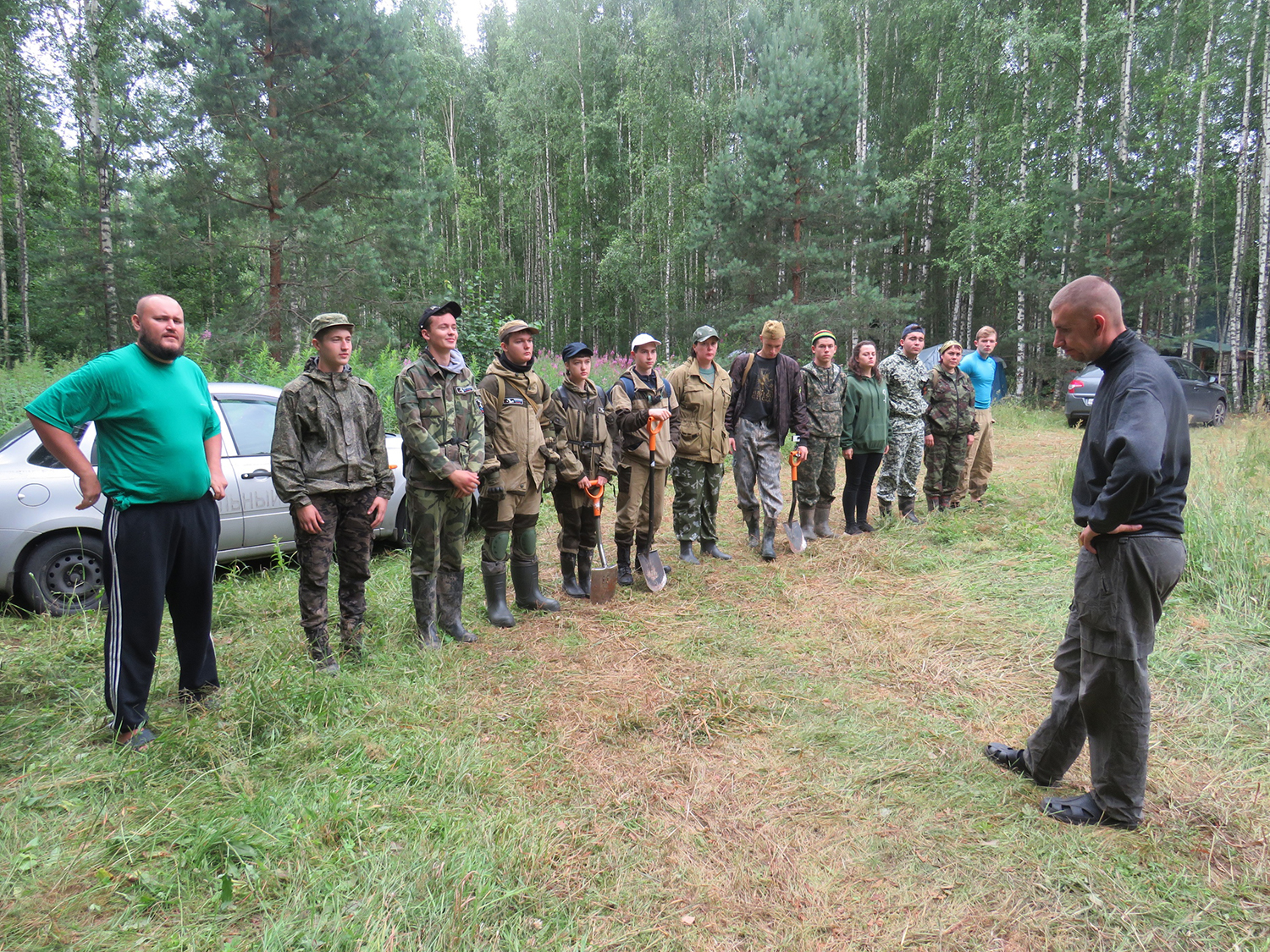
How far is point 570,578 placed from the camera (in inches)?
227

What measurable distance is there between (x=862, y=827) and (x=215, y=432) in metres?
3.51

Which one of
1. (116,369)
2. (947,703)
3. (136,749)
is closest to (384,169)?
(116,369)

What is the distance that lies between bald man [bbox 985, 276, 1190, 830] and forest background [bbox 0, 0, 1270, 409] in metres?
10.00

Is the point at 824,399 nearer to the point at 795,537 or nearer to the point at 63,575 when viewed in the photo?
the point at 795,537

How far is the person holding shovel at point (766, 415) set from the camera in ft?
21.8

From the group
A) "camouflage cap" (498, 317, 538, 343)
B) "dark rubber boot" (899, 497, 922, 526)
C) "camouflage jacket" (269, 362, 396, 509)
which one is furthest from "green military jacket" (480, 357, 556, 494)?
"dark rubber boot" (899, 497, 922, 526)

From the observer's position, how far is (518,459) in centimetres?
485

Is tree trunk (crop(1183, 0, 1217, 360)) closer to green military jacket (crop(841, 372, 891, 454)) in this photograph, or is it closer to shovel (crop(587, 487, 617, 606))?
green military jacket (crop(841, 372, 891, 454))

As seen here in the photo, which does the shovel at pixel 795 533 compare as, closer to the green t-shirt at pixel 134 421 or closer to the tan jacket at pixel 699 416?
the tan jacket at pixel 699 416

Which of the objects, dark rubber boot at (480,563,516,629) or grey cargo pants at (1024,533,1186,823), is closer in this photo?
grey cargo pants at (1024,533,1186,823)

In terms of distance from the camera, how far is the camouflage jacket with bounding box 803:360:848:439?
22.8ft

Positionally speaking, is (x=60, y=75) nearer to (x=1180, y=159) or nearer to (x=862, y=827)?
(x=862, y=827)

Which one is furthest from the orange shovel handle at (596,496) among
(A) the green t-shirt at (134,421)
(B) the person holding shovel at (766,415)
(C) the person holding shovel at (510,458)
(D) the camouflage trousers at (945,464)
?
(D) the camouflage trousers at (945,464)

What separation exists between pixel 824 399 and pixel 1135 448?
4.55 meters
